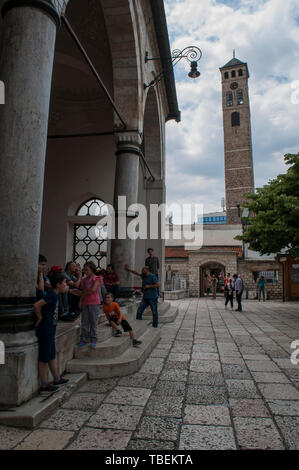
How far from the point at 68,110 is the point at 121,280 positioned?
754cm

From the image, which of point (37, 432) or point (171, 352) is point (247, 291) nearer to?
point (171, 352)

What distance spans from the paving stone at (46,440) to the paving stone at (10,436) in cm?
5

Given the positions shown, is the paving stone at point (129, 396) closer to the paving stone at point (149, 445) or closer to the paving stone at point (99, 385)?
the paving stone at point (99, 385)

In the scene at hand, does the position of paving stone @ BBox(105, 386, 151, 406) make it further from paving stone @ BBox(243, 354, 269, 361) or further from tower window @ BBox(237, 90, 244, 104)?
tower window @ BBox(237, 90, 244, 104)

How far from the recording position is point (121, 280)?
6.95m

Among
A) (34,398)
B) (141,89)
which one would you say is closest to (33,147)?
(34,398)

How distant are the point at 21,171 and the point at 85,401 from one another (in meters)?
2.34

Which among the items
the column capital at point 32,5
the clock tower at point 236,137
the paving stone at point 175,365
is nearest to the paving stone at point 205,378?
the paving stone at point 175,365

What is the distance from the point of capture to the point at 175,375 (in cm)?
414

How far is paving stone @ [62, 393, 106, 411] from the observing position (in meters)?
3.05

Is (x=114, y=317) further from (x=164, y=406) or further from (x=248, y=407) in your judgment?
(x=248, y=407)

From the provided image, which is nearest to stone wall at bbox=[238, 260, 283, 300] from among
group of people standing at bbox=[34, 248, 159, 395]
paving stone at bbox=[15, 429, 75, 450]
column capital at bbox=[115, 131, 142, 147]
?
group of people standing at bbox=[34, 248, 159, 395]

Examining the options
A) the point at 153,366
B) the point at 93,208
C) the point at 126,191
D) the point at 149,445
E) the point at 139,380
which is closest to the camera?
the point at 149,445

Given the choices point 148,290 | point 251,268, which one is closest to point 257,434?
point 148,290
